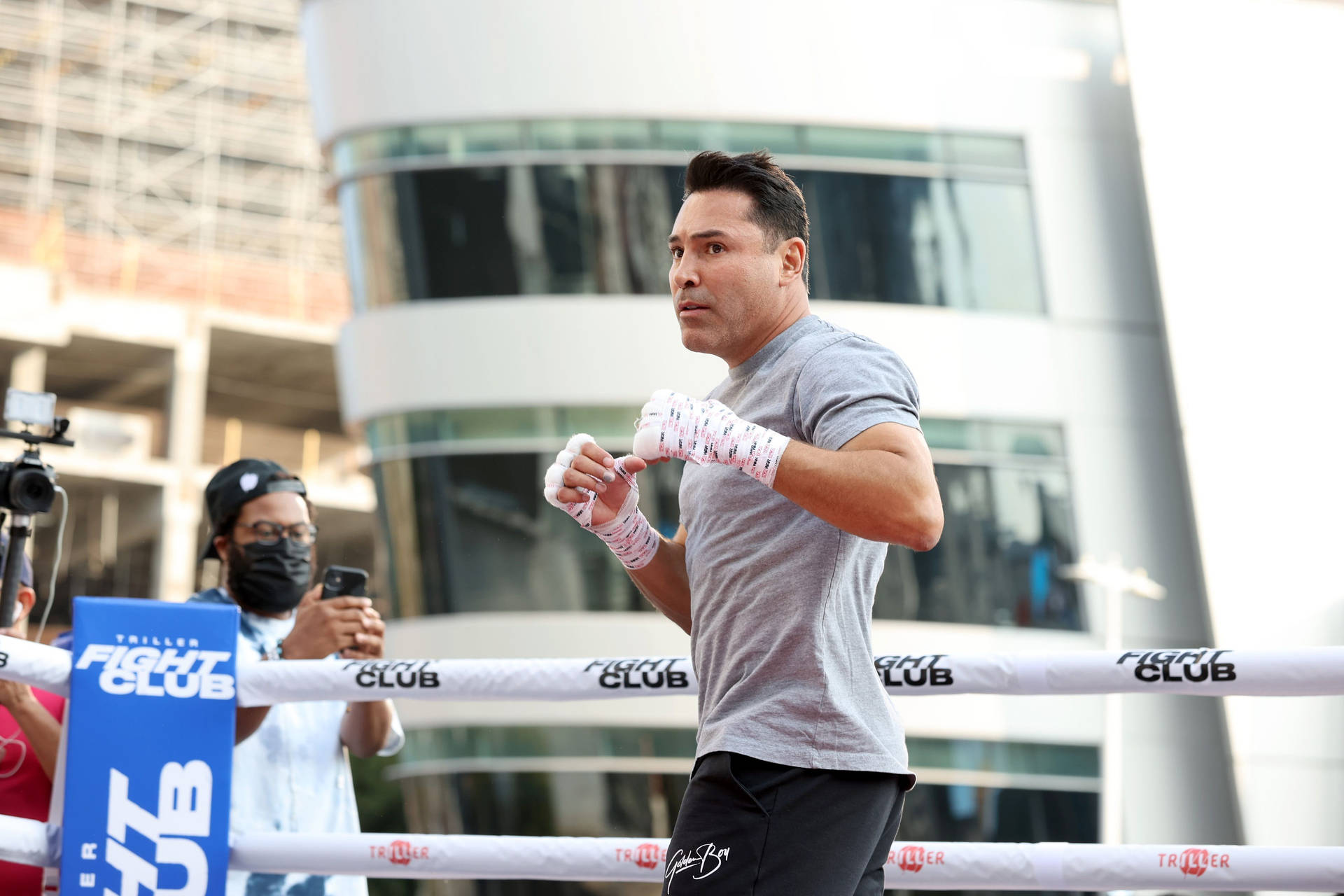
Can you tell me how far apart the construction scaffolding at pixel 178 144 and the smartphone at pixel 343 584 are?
3624 centimetres

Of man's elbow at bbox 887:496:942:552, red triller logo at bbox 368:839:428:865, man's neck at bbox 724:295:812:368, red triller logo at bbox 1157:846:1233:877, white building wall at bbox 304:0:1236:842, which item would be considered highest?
white building wall at bbox 304:0:1236:842

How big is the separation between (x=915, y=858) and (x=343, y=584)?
55.9 inches

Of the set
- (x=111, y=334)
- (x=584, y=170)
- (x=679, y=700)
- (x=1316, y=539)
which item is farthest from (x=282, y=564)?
(x=111, y=334)

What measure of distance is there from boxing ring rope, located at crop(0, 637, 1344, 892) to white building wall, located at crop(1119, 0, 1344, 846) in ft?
45.7

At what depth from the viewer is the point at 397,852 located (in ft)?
10.6

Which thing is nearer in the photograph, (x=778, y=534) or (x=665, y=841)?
(x=778, y=534)

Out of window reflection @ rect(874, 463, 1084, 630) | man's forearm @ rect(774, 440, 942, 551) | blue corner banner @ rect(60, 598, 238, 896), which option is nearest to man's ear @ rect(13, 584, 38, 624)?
blue corner banner @ rect(60, 598, 238, 896)

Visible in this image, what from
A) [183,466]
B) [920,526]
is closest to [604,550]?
[920,526]

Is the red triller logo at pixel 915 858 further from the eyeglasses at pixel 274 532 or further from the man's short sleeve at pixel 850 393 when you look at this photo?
the eyeglasses at pixel 274 532

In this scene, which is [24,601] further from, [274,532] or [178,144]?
[178,144]

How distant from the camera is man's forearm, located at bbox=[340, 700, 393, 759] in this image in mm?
3602

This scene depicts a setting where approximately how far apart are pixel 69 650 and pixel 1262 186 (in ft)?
53.8

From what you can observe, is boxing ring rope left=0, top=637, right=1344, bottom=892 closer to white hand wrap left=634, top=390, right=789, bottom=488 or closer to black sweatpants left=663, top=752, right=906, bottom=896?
black sweatpants left=663, top=752, right=906, bottom=896

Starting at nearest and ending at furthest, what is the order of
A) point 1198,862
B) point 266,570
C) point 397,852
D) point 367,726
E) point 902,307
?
1. point 1198,862
2. point 397,852
3. point 367,726
4. point 266,570
5. point 902,307
